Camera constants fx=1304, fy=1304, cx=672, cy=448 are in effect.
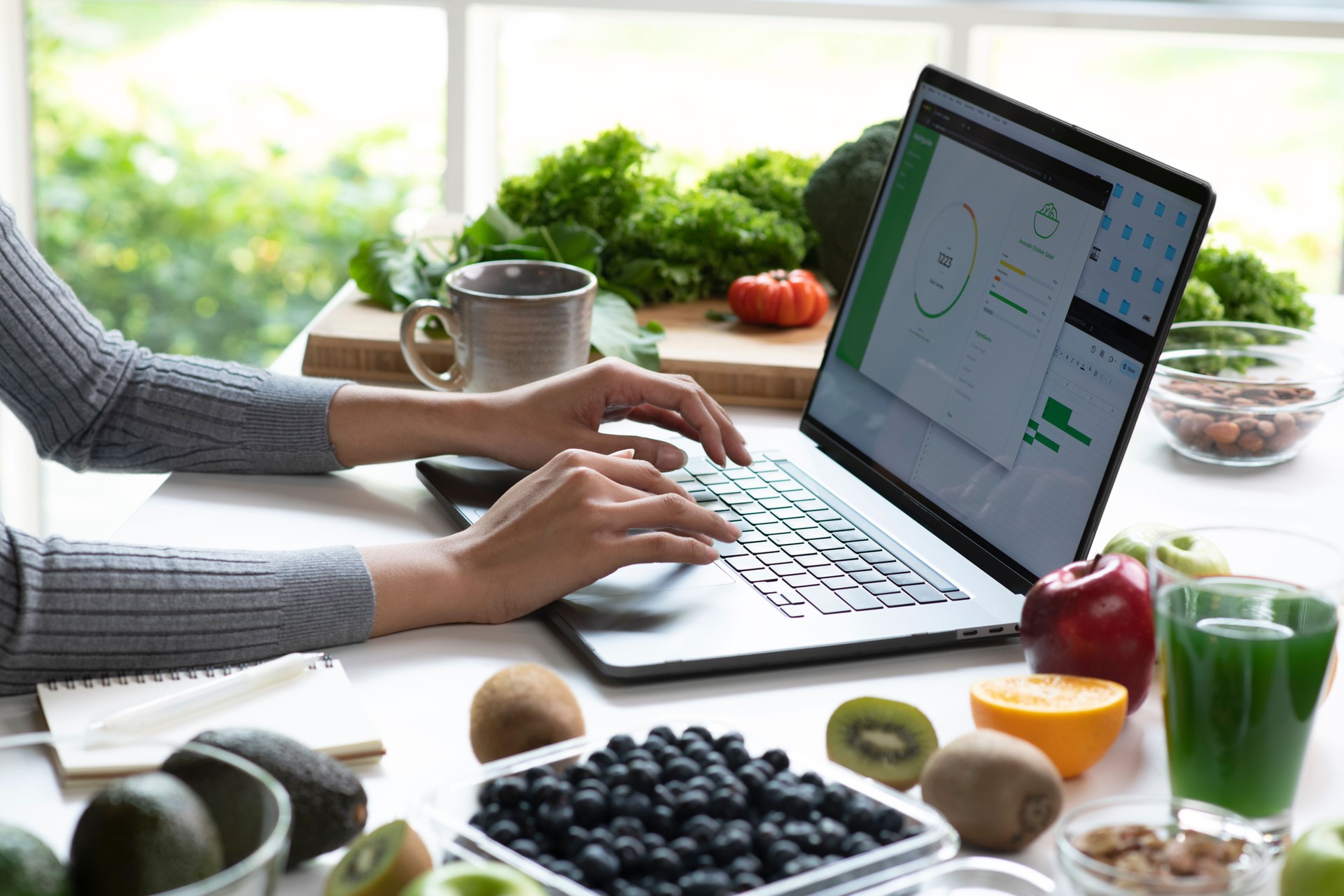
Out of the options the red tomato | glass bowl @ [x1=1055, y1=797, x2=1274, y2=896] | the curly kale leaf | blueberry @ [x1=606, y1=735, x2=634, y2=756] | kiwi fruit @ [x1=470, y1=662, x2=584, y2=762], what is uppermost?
the curly kale leaf

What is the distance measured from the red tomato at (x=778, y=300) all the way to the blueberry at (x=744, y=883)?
110 cm

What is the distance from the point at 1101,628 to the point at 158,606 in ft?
2.02

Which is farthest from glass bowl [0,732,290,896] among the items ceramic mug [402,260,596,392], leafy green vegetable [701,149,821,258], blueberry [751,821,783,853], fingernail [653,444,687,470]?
leafy green vegetable [701,149,821,258]

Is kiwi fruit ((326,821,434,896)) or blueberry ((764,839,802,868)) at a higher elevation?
blueberry ((764,839,802,868))

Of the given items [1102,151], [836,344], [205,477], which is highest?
[1102,151]

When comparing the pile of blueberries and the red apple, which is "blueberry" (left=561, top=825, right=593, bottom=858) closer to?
the pile of blueberries

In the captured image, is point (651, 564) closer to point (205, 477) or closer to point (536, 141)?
point (205, 477)

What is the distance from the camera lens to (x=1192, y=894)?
1.81ft

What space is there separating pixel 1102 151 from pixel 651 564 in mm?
463

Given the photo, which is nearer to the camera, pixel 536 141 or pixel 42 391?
pixel 42 391

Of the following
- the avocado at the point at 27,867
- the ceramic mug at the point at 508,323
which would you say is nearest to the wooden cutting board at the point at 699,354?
the ceramic mug at the point at 508,323

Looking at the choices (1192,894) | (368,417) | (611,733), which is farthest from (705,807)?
(368,417)

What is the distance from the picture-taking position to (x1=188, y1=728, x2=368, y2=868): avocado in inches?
25.5

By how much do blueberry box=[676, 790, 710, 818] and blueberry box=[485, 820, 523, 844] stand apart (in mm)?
78
